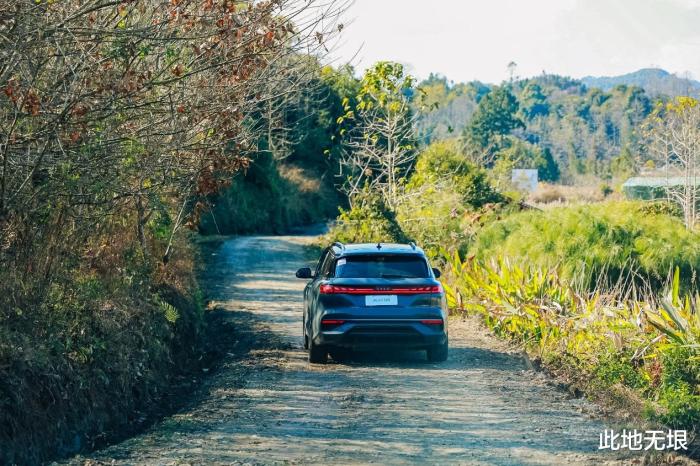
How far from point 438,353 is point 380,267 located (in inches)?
58.9

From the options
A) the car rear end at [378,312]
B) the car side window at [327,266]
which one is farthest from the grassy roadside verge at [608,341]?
the car side window at [327,266]

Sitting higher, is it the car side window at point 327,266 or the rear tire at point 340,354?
the car side window at point 327,266

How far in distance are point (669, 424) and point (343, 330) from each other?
5055mm

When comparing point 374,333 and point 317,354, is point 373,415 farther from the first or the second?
point 317,354

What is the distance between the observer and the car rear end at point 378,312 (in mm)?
13391

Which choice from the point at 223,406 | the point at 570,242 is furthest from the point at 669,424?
the point at 570,242

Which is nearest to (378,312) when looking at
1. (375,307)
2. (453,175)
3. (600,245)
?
(375,307)

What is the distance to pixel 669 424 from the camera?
9.49m

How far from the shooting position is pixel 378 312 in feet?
44.1

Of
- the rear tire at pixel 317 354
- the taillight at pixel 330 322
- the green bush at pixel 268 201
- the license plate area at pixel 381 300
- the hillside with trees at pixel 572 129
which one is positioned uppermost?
the hillside with trees at pixel 572 129

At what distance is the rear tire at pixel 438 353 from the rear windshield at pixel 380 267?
1.03m

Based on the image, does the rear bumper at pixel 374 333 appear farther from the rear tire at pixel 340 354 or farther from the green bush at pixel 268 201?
the green bush at pixel 268 201

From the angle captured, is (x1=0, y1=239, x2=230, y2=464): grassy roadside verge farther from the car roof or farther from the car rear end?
the car roof

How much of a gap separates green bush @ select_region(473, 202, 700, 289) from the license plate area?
6.69 meters
